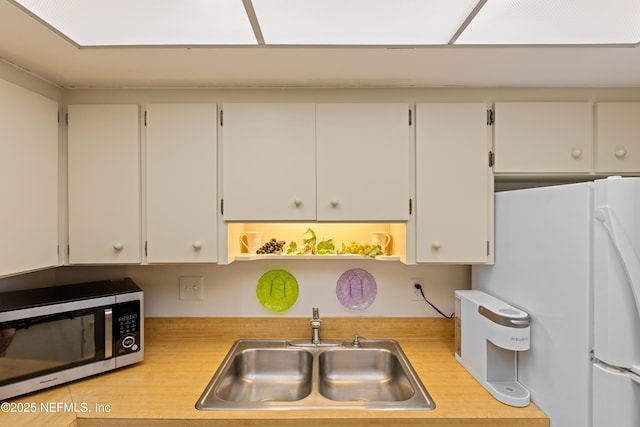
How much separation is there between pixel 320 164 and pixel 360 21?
2.06ft

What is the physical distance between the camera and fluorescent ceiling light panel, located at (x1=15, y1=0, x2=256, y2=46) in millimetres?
1005

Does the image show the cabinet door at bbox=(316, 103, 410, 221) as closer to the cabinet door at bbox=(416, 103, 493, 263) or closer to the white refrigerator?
the cabinet door at bbox=(416, 103, 493, 263)

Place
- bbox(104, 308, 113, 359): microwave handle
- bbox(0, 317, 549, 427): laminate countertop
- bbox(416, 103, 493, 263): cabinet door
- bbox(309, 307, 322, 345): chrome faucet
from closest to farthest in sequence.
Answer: bbox(0, 317, 549, 427): laminate countertop, bbox(104, 308, 113, 359): microwave handle, bbox(416, 103, 493, 263): cabinet door, bbox(309, 307, 322, 345): chrome faucet

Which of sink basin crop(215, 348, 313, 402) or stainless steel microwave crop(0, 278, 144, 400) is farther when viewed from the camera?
sink basin crop(215, 348, 313, 402)

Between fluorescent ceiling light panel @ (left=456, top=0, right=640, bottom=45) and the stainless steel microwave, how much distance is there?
1654 mm

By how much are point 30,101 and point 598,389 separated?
215 centimetres

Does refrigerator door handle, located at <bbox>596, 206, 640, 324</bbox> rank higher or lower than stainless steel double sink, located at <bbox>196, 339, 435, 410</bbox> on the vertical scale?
higher

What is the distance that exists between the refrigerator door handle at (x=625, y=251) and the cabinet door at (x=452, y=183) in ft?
2.00

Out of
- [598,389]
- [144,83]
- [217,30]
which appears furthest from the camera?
[144,83]

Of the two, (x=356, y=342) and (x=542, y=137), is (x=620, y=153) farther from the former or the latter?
(x=356, y=342)

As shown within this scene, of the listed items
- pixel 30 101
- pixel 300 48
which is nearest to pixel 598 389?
pixel 300 48

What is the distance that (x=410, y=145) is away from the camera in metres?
1.59

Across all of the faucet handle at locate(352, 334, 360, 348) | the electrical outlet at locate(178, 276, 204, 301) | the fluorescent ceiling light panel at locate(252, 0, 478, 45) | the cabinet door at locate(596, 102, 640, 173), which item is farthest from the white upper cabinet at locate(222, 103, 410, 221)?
the cabinet door at locate(596, 102, 640, 173)

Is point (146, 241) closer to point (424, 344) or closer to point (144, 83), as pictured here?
point (144, 83)
